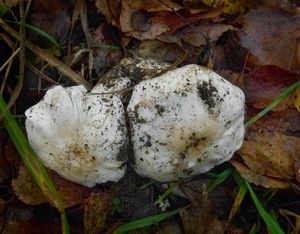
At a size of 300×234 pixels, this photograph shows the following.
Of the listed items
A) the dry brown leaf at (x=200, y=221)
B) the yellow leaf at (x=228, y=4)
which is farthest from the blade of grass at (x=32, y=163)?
the yellow leaf at (x=228, y=4)

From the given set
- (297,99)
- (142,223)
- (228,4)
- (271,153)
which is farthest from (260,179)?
(228,4)

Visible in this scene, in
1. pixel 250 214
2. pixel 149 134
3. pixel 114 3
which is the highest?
pixel 114 3

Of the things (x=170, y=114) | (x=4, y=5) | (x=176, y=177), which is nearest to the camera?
(x=170, y=114)

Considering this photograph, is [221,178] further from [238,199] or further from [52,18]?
[52,18]

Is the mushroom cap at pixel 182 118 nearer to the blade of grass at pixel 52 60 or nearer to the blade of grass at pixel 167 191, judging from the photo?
the blade of grass at pixel 167 191

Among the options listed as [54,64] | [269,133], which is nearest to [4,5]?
[54,64]

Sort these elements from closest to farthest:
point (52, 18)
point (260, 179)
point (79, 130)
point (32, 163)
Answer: point (79, 130)
point (32, 163)
point (260, 179)
point (52, 18)

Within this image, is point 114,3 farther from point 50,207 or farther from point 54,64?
point 50,207
